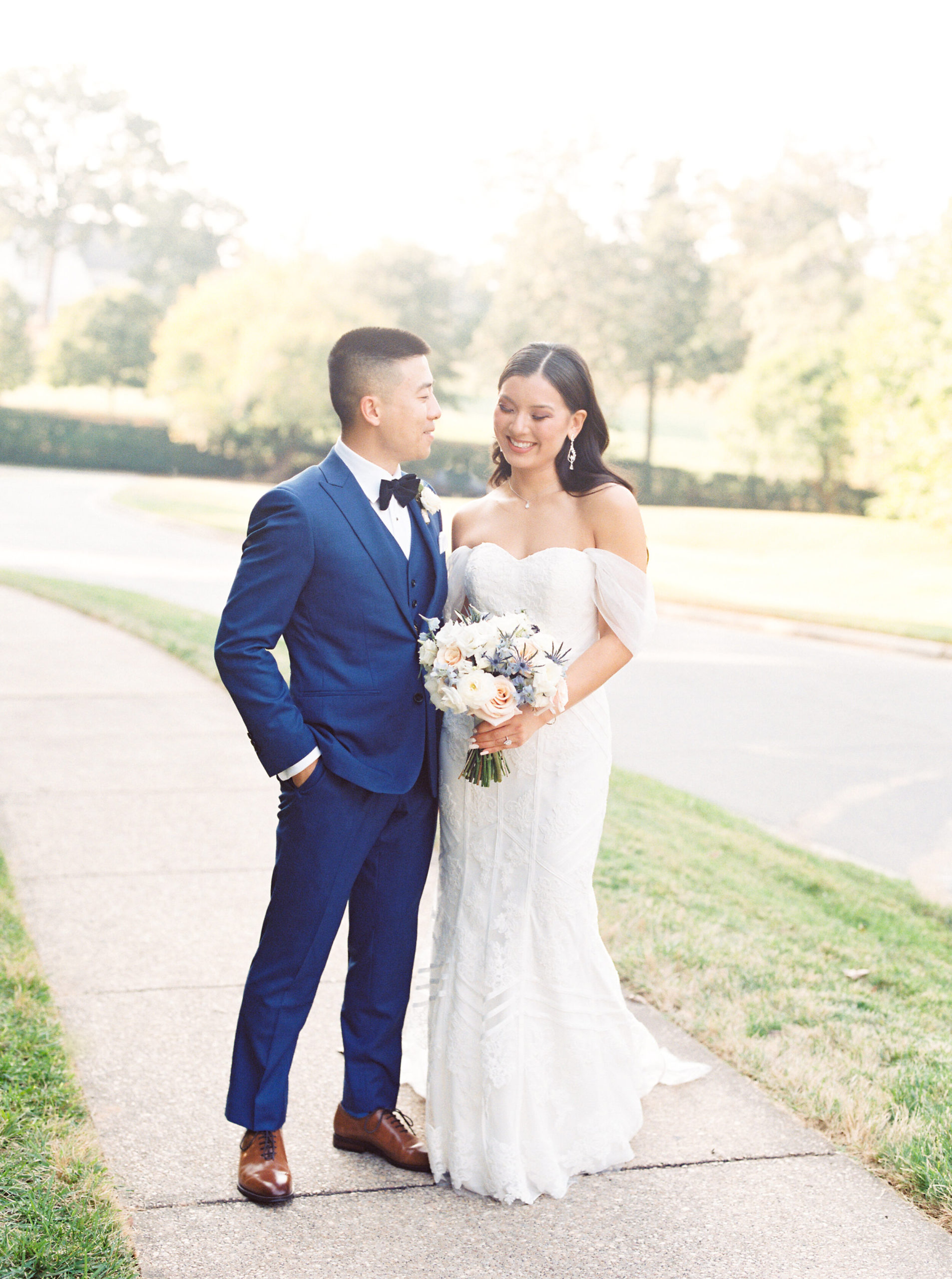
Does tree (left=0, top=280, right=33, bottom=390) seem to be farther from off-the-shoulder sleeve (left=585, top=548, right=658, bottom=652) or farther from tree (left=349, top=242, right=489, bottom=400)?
off-the-shoulder sleeve (left=585, top=548, right=658, bottom=652)

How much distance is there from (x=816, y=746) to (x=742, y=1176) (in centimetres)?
701

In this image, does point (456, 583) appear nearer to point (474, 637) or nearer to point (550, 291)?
point (474, 637)

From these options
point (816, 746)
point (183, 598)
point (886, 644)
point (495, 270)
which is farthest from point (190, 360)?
point (816, 746)

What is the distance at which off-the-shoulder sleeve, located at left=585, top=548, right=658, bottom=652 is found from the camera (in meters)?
3.35

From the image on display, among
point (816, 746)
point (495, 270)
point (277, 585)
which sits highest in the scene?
point (495, 270)

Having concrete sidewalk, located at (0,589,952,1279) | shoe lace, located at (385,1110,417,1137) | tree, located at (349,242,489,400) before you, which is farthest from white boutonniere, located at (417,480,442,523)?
tree, located at (349,242,489,400)

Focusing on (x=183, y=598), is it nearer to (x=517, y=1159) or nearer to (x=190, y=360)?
(x=517, y=1159)

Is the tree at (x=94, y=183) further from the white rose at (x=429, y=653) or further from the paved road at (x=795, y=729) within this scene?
the white rose at (x=429, y=653)

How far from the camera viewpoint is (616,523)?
343cm

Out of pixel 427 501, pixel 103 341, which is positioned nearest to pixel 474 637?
pixel 427 501

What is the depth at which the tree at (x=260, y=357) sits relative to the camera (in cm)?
4544

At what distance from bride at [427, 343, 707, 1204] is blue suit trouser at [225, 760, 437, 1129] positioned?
16 cm

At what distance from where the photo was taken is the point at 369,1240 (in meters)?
2.97

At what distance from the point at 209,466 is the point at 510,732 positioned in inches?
1949
